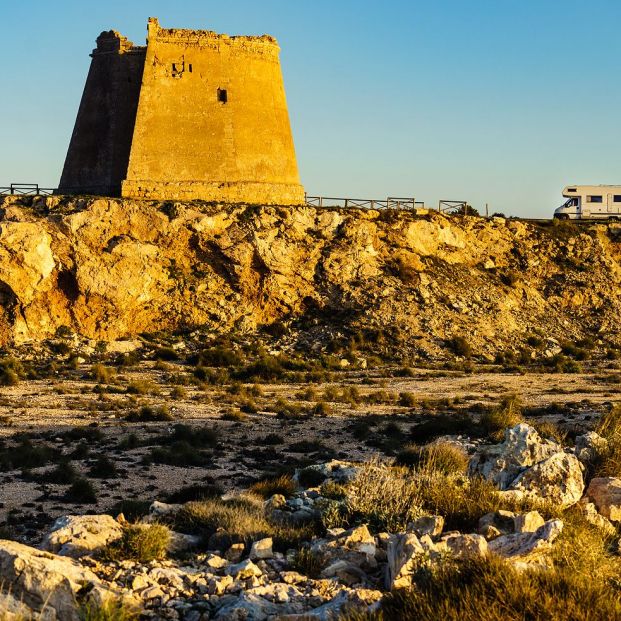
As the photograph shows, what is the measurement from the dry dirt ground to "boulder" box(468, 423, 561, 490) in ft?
15.1

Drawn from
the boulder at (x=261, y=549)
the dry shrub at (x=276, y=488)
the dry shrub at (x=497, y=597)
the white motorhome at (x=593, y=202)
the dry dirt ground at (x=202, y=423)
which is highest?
the white motorhome at (x=593, y=202)

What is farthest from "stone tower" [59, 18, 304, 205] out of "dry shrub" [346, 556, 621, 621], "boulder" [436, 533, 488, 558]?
"dry shrub" [346, 556, 621, 621]

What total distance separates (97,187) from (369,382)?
52.1ft

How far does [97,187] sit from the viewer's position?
39.5m

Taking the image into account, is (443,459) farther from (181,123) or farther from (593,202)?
(593,202)

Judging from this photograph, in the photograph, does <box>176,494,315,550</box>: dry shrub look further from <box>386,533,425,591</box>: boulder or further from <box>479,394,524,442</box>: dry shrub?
<box>479,394,524,442</box>: dry shrub

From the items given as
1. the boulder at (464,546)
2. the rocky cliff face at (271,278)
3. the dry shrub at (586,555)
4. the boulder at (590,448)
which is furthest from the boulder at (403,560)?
the rocky cliff face at (271,278)

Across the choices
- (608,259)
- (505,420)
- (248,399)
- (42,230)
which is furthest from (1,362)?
(608,259)

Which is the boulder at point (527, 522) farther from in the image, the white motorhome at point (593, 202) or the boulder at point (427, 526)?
the white motorhome at point (593, 202)

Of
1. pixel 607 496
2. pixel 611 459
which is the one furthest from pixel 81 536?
pixel 611 459

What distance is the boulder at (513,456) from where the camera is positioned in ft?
38.9

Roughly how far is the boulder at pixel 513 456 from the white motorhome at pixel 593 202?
39.5m

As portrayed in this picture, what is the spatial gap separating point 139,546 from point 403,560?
2.63 metres

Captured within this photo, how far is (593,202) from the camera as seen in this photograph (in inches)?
1981
